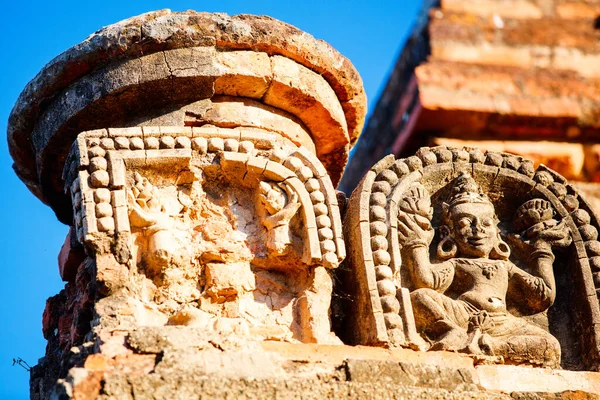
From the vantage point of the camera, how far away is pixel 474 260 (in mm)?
5492

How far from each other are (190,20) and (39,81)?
703 millimetres


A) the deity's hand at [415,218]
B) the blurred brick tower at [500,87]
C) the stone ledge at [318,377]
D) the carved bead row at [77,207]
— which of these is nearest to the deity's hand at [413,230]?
the deity's hand at [415,218]

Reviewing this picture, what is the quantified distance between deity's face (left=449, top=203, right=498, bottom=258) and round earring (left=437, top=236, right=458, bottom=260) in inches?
1.0

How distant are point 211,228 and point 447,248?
3.51 feet

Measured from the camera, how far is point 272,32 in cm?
554

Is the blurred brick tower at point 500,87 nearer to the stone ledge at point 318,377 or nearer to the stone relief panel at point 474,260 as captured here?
the stone relief panel at point 474,260

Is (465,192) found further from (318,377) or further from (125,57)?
(125,57)

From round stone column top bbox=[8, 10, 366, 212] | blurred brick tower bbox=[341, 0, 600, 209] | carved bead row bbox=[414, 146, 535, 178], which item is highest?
blurred brick tower bbox=[341, 0, 600, 209]

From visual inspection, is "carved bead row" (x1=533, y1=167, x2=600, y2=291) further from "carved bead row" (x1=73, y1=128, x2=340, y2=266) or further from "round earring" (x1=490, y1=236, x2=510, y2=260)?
"carved bead row" (x1=73, y1=128, x2=340, y2=266)

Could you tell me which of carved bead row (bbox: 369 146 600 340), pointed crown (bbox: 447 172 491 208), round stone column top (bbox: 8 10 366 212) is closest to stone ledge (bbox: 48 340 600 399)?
carved bead row (bbox: 369 146 600 340)

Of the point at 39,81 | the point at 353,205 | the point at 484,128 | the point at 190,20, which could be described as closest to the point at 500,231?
the point at 353,205

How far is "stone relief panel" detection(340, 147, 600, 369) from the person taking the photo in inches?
204

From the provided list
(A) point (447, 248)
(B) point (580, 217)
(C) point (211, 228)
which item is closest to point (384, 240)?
(A) point (447, 248)

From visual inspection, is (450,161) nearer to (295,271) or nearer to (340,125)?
(340,125)
